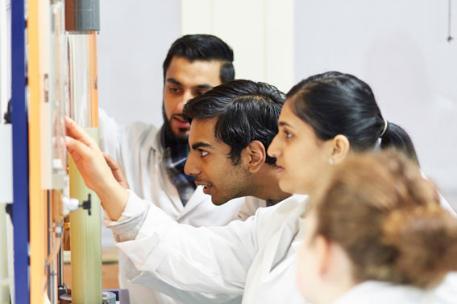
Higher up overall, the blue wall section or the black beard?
the blue wall section

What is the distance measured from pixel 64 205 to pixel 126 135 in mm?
1215

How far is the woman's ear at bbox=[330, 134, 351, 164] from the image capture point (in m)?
1.50

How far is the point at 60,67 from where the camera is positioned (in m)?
1.25

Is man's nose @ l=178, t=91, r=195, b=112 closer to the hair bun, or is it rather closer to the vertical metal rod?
the vertical metal rod

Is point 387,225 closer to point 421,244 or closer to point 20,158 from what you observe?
point 421,244

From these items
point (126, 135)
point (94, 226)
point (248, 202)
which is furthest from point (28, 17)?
point (126, 135)

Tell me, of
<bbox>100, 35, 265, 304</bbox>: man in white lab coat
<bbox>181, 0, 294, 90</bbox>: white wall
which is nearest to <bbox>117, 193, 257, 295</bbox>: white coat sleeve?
<bbox>100, 35, 265, 304</bbox>: man in white lab coat

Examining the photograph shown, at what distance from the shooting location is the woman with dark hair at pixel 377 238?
876 millimetres

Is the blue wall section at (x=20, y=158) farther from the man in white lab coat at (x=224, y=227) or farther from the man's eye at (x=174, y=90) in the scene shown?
the man's eye at (x=174, y=90)

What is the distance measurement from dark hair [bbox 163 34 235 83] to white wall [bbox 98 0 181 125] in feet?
2.73

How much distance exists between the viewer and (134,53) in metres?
3.38

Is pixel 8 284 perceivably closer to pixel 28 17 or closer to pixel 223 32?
pixel 28 17

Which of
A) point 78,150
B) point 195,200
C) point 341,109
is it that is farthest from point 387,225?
point 195,200

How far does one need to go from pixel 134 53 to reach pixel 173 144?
3.43ft
